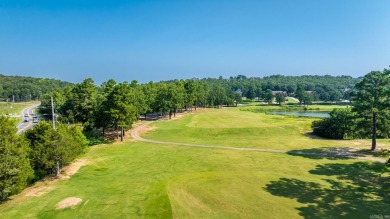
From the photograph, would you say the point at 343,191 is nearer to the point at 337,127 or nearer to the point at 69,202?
the point at 69,202

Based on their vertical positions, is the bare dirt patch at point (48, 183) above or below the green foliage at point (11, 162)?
below

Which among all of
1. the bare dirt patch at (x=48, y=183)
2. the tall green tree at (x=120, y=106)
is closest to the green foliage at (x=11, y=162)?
the bare dirt patch at (x=48, y=183)

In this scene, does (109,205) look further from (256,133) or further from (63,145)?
(256,133)

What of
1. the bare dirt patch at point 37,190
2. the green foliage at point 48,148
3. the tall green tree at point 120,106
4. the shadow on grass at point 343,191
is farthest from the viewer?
the tall green tree at point 120,106

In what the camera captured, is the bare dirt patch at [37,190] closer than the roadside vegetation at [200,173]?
No

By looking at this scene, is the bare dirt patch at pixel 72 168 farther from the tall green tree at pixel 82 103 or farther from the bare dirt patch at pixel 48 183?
the tall green tree at pixel 82 103

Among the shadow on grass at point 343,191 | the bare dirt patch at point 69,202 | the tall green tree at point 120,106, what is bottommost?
the bare dirt patch at point 69,202

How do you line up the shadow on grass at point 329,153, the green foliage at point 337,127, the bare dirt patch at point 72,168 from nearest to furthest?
the bare dirt patch at point 72,168 < the shadow on grass at point 329,153 < the green foliage at point 337,127

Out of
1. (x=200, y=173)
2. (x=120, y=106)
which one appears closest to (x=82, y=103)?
(x=120, y=106)
